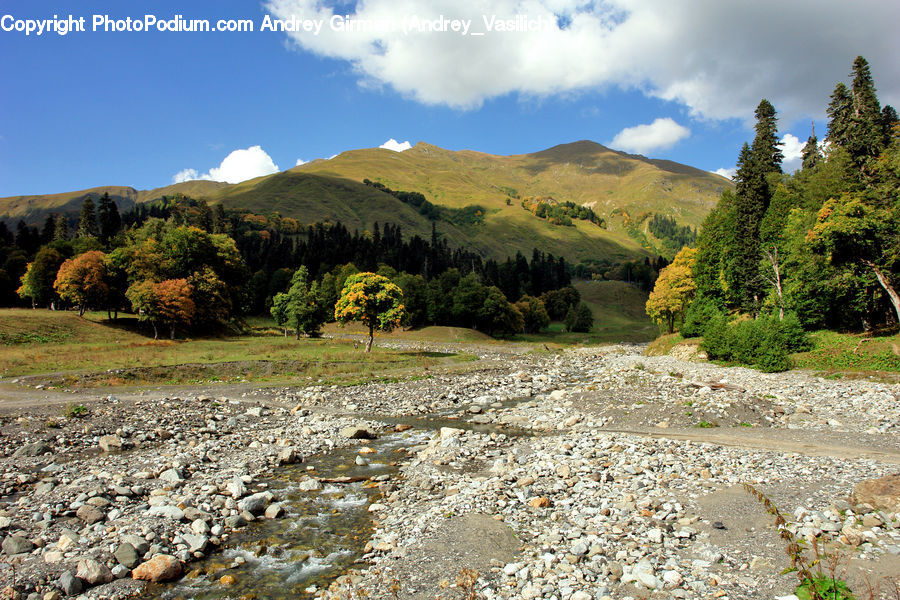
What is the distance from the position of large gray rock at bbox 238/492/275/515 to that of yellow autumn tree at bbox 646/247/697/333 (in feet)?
233

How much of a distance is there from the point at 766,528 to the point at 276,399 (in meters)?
28.0

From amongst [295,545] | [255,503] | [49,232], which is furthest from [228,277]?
[295,545]

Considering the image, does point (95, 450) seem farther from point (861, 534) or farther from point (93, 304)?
point (93, 304)

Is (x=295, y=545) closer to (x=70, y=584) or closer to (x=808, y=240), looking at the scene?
(x=70, y=584)

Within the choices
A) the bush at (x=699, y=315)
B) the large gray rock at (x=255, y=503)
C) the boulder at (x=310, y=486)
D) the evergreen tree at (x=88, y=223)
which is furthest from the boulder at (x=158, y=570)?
the evergreen tree at (x=88, y=223)

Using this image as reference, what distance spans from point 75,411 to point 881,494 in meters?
29.6

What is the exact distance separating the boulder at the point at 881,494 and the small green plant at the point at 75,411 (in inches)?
1133

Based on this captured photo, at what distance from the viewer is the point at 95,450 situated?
58.5ft

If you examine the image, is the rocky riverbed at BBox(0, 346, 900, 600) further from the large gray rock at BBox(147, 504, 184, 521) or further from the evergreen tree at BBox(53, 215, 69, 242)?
the evergreen tree at BBox(53, 215, 69, 242)

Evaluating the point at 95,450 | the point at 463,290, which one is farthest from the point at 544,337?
the point at 95,450

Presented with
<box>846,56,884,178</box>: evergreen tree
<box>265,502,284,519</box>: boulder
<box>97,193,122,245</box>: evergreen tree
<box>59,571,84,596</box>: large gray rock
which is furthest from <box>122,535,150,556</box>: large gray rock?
<box>97,193,122,245</box>: evergreen tree

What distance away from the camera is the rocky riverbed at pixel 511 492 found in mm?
8891

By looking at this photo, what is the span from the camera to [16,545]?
1002 centimetres

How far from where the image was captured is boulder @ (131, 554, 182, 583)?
9.46 m
